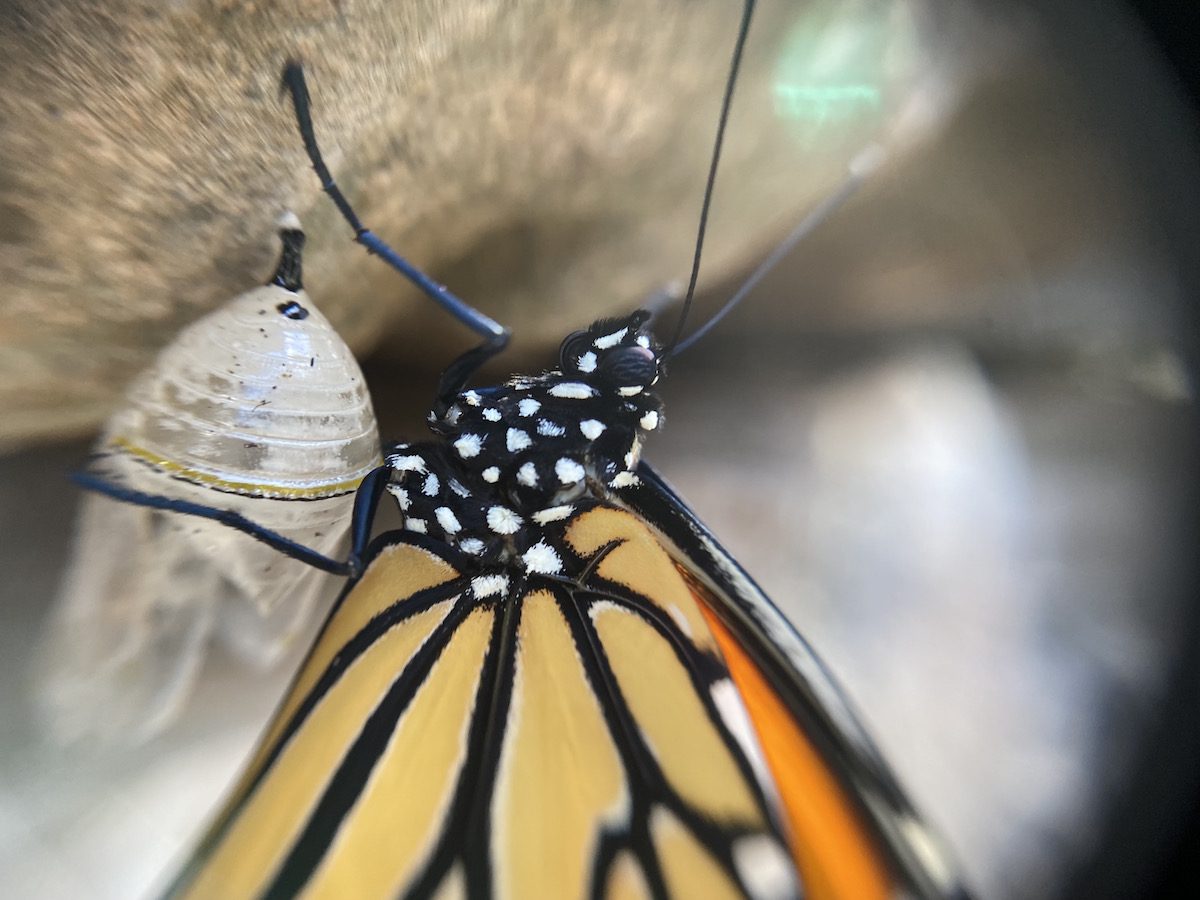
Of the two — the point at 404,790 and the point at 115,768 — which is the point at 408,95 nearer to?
the point at 404,790

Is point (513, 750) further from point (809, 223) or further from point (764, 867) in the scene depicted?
point (809, 223)

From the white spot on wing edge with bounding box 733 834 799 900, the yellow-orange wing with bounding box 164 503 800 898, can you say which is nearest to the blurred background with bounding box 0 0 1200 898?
the yellow-orange wing with bounding box 164 503 800 898

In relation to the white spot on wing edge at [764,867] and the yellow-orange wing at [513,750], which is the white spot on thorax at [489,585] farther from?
the white spot on wing edge at [764,867]

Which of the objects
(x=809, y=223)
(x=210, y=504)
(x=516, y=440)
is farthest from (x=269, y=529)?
(x=809, y=223)

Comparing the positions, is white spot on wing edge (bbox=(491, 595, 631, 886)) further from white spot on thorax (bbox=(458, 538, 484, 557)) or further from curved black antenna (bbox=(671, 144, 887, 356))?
curved black antenna (bbox=(671, 144, 887, 356))

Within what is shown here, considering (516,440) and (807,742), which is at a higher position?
(516,440)
